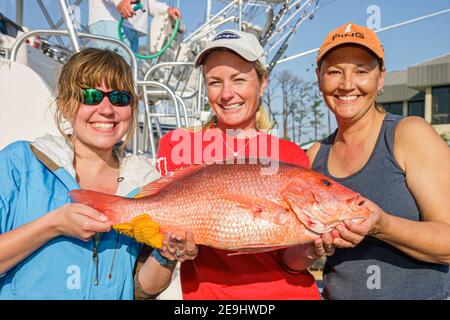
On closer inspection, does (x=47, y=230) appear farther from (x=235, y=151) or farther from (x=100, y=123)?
(x=235, y=151)

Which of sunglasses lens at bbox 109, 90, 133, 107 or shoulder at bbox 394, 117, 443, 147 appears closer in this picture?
shoulder at bbox 394, 117, 443, 147

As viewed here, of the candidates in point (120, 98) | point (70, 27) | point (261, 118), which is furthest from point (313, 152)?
point (70, 27)

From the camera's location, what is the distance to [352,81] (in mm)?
2293

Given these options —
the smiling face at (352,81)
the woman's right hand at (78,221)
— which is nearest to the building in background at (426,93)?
the smiling face at (352,81)

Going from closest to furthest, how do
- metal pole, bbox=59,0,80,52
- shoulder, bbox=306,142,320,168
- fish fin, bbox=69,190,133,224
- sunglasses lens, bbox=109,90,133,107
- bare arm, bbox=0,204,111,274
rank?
bare arm, bbox=0,204,111,274 < fish fin, bbox=69,190,133,224 < sunglasses lens, bbox=109,90,133,107 < shoulder, bbox=306,142,320,168 < metal pole, bbox=59,0,80,52

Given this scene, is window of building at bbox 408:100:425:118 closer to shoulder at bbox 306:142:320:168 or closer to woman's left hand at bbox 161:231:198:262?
shoulder at bbox 306:142:320:168

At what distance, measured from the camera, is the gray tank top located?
209cm

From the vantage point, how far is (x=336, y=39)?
7.60 ft

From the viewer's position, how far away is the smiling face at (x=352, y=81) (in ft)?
7.54

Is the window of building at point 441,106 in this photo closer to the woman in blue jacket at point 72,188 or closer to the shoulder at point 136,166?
the shoulder at point 136,166

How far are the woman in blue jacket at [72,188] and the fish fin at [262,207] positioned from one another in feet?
1.87

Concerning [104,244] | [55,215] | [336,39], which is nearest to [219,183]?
[104,244]

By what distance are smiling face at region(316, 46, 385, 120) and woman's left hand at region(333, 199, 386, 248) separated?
66 cm

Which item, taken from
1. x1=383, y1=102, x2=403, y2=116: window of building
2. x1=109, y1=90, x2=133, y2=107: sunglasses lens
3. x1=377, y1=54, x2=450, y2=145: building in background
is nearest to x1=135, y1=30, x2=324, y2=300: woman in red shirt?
x1=109, y1=90, x2=133, y2=107: sunglasses lens
